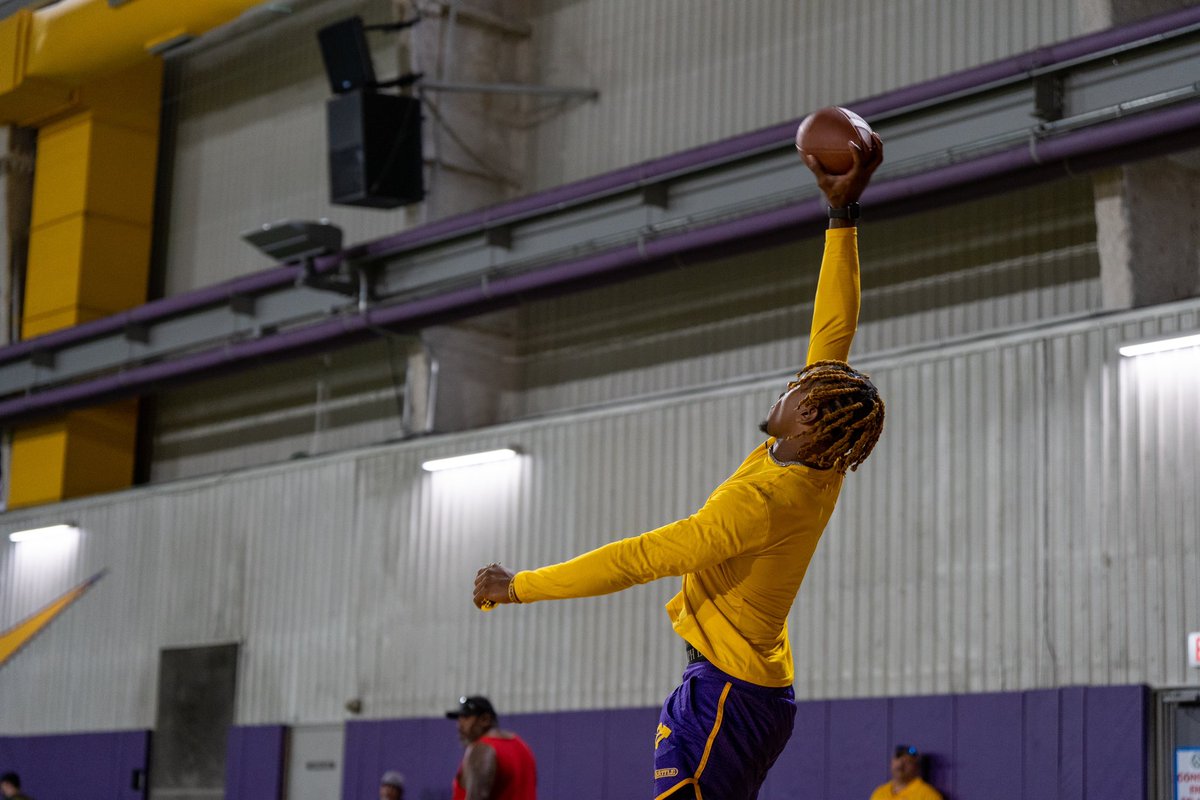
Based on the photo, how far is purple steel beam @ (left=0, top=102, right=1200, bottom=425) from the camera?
44.1 feet

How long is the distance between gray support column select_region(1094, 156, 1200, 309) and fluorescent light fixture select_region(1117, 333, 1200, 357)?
75cm

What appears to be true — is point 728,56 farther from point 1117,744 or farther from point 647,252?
point 1117,744

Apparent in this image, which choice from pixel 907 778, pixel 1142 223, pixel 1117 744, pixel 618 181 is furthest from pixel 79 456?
pixel 1117 744

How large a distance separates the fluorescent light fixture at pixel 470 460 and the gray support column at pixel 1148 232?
21.5ft

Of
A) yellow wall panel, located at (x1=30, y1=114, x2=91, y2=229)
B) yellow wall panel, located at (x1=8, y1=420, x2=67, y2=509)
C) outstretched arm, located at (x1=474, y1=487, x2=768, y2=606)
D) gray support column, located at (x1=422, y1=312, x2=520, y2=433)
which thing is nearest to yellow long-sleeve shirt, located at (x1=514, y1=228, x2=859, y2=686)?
outstretched arm, located at (x1=474, y1=487, x2=768, y2=606)

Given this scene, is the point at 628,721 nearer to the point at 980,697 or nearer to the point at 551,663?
the point at 551,663

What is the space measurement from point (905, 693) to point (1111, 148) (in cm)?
485

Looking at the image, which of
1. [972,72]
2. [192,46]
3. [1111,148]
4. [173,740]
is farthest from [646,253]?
[192,46]

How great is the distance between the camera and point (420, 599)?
1847 cm

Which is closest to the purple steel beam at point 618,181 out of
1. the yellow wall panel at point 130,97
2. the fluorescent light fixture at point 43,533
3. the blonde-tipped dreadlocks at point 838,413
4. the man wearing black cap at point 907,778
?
the fluorescent light fixture at point 43,533

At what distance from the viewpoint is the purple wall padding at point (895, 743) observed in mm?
12836

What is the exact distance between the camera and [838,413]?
5293 mm

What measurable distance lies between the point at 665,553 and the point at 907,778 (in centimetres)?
931

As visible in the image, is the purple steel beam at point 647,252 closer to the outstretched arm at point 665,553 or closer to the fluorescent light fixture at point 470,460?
the fluorescent light fixture at point 470,460
